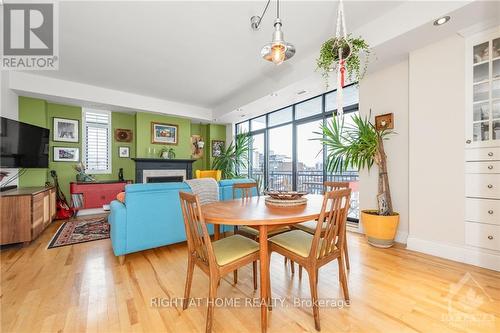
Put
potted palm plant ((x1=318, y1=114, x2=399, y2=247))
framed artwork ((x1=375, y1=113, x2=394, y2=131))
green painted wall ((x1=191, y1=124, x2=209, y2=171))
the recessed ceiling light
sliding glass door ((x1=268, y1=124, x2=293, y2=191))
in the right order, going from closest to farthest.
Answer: the recessed ceiling light → potted palm plant ((x1=318, y1=114, x2=399, y2=247)) → framed artwork ((x1=375, y1=113, x2=394, y2=131)) → sliding glass door ((x1=268, y1=124, x2=293, y2=191)) → green painted wall ((x1=191, y1=124, x2=209, y2=171))

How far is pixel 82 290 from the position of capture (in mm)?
1866

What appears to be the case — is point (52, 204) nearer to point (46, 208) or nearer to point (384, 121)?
point (46, 208)

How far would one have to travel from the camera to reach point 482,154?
7.31ft

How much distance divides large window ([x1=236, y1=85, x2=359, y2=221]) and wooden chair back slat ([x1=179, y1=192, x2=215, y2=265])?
214 cm

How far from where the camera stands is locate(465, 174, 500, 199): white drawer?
214cm

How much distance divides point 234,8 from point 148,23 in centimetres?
109

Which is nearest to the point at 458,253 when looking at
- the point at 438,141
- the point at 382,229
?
the point at 382,229

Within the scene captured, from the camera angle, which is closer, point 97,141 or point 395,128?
point 395,128

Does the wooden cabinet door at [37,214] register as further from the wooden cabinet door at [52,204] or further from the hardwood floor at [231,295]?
the wooden cabinet door at [52,204]

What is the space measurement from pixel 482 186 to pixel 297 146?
3196 millimetres

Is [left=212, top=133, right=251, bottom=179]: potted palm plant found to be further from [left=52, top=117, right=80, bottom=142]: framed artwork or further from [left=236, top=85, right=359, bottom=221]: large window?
[left=52, top=117, right=80, bottom=142]: framed artwork

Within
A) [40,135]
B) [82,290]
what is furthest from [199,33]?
[40,135]

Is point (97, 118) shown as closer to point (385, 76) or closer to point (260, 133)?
point (260, 133)

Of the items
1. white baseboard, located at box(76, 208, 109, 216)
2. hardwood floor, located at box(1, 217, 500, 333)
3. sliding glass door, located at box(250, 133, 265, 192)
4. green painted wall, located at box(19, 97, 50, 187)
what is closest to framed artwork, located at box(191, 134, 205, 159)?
sliding glass door, located at box(250, 133, 265, 192)
